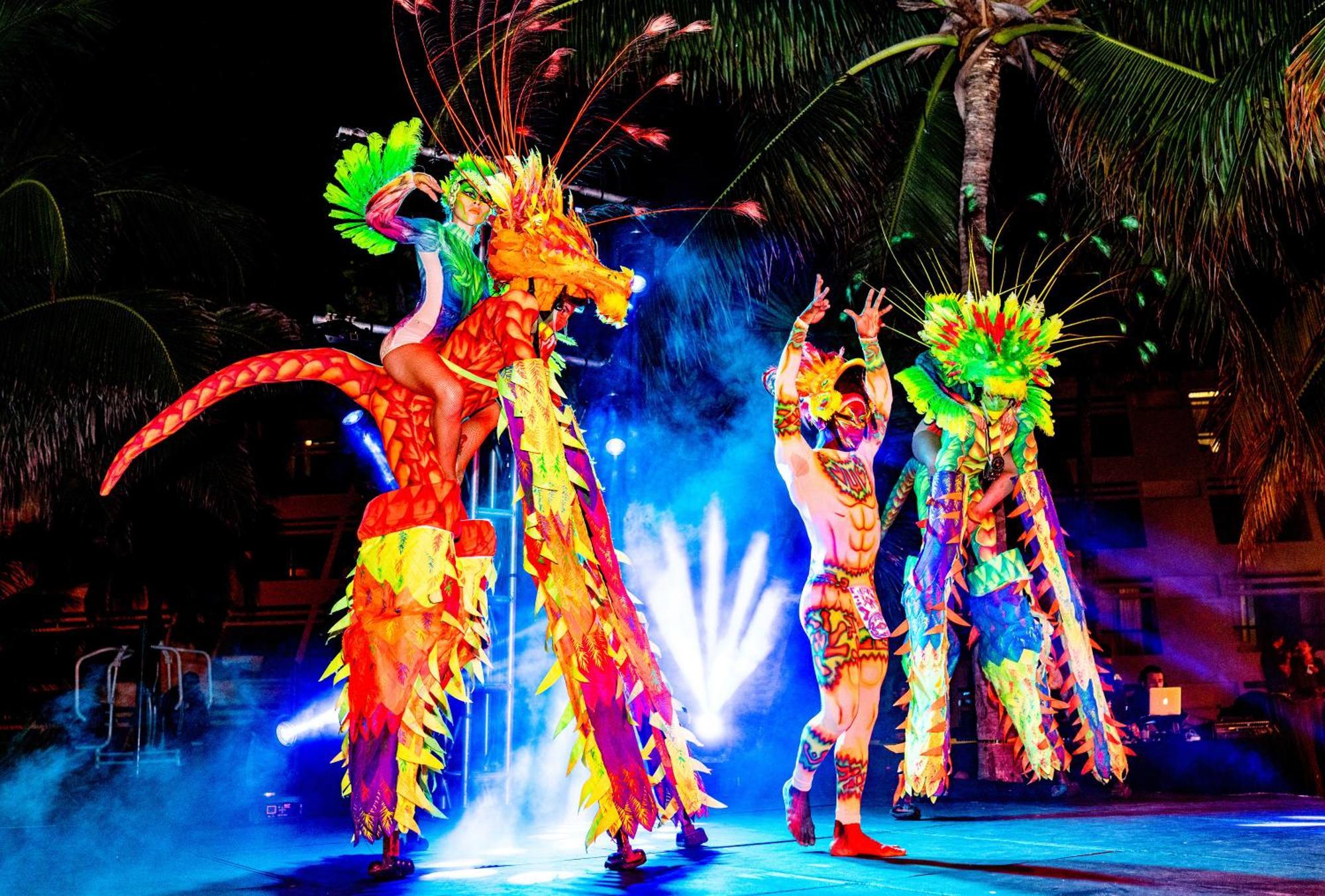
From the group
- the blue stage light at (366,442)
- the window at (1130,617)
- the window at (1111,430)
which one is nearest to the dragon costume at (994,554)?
the blue stage light at (366,442)

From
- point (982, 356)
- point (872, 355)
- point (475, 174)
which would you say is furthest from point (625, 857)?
point (982, 356)

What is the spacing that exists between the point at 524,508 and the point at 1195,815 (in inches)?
148

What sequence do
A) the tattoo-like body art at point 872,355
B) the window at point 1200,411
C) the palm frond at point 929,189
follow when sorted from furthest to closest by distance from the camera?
the window at point 1200,411 < the palm frond at point 929,189 < the tattoo-like body art at point 872,355

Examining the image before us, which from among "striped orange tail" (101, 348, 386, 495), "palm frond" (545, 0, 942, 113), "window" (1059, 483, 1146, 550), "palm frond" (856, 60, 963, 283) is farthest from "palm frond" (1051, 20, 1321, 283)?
"window" (1059, 483, 1146, 550)

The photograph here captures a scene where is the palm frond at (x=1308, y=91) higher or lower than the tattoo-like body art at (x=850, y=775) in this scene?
higher

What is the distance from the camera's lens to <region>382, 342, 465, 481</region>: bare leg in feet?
15.4

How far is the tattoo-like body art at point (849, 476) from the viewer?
5090 millimetres

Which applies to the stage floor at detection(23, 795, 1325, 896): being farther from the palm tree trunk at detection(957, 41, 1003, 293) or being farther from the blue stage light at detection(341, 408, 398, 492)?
the palm tree trunk at detection(957, 41, 1003, 293)

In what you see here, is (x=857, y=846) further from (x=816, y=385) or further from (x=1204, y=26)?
(x=1204, y=26)

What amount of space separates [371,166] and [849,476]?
2.25m

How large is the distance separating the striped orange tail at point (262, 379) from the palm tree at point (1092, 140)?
4272mm

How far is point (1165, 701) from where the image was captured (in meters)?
10.6

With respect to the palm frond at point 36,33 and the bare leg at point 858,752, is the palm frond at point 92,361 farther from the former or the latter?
the bare leg at point 858,752

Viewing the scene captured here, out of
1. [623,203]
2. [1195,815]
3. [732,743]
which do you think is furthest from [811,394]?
[732,743]
